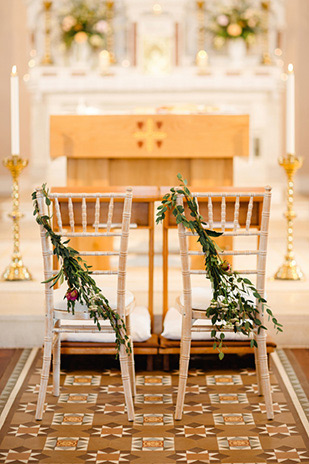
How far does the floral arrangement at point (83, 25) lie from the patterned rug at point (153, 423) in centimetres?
671

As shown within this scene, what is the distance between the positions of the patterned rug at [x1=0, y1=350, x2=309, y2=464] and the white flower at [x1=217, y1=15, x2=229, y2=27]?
22.3 ft

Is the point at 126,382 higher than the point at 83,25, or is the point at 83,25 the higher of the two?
the point at 83,25

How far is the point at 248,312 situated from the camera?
3.29 meters

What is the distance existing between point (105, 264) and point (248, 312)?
2334 millimetres

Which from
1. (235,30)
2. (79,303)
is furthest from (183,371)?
(235,30)

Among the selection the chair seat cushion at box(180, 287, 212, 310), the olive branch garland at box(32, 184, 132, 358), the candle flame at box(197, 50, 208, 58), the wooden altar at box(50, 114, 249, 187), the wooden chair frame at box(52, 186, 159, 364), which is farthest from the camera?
the candle flame at box(197, 50, 208, 58)

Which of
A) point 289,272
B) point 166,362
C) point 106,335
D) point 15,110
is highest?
point 15,110

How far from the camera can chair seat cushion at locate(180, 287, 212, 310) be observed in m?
3.34

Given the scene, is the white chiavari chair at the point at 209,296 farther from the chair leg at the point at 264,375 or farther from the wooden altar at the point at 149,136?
the wooden altar at the point at 149,136

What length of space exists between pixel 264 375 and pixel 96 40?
Answer: 7.41 metres

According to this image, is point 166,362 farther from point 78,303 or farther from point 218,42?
point 218,42

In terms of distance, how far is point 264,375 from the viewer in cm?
334

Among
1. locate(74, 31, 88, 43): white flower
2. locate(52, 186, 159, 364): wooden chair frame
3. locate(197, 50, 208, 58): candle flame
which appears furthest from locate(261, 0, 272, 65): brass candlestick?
locate(52, 186, 159, 364): wooden chair frame

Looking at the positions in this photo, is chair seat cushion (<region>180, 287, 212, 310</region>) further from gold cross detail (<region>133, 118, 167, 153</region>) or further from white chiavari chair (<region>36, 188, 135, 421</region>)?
gold cross detail (<region>133, 118, 167, 153</region>)
